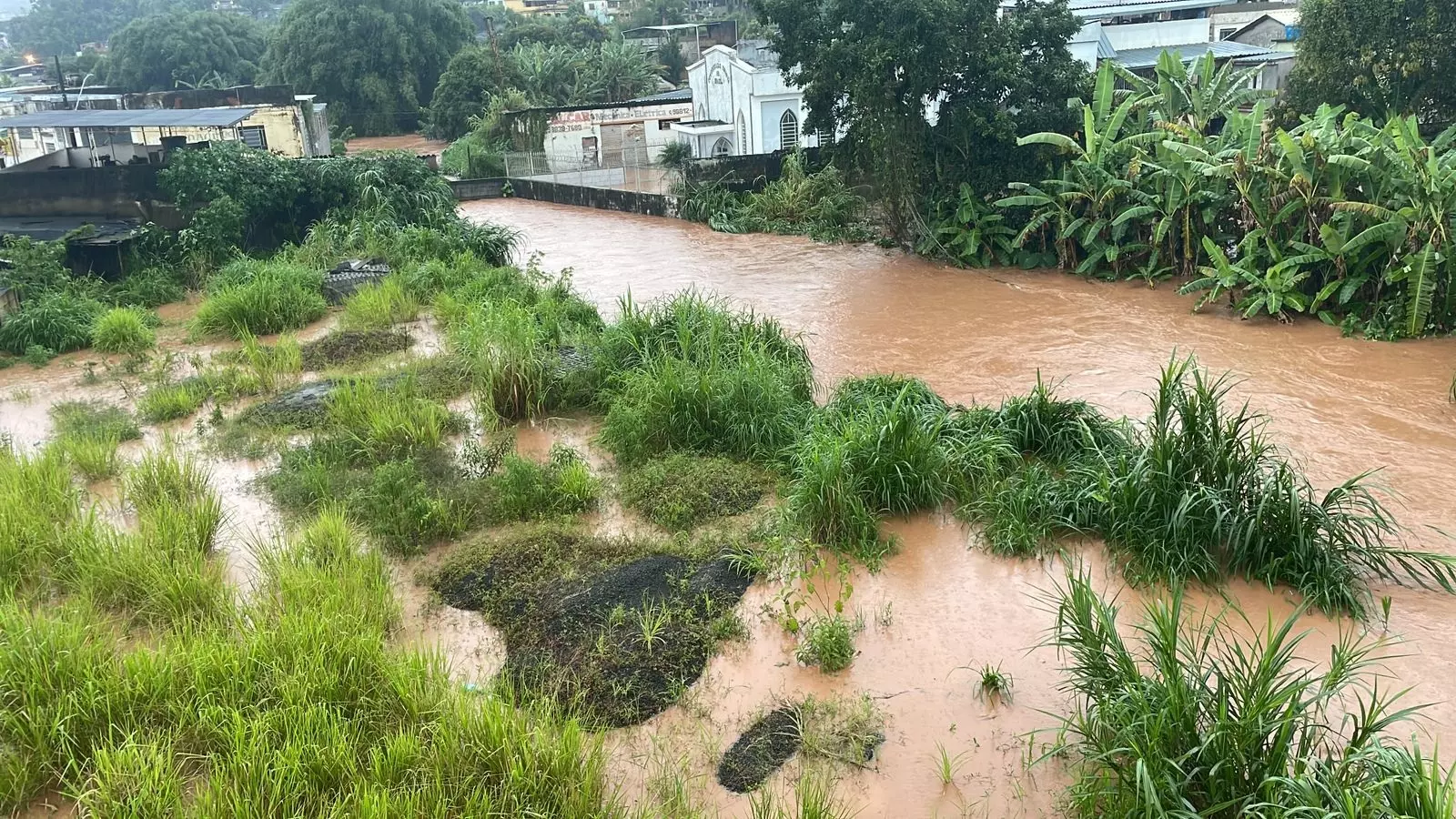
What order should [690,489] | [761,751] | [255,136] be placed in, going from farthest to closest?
[255,136], [690,489], [761,751]

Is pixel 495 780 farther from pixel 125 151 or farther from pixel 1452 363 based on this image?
pixel 125 151

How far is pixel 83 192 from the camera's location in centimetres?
1761

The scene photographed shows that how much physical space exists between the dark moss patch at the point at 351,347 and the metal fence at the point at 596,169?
1324 cm

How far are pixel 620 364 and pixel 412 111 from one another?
40.5 meters

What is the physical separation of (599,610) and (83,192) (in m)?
16.0

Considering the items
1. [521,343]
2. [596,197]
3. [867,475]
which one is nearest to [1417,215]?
[867,475]

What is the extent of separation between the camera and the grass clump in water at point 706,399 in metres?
8.48

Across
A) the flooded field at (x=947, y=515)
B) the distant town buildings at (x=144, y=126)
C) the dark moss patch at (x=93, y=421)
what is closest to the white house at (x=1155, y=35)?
the flooded field at (x=947, y=515)

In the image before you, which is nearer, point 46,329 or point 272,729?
point 272,729

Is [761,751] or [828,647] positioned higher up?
[828,647]

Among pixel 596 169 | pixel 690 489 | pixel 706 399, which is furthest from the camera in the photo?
pixel 596 169

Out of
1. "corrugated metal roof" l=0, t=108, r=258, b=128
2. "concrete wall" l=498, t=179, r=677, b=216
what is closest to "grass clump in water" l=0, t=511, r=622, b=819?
"corrugated metal roof" l=0, t=108, r=258, b=128

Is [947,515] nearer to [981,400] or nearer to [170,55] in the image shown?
[981,400]

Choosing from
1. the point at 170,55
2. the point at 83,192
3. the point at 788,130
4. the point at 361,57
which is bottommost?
the point at 83,192
